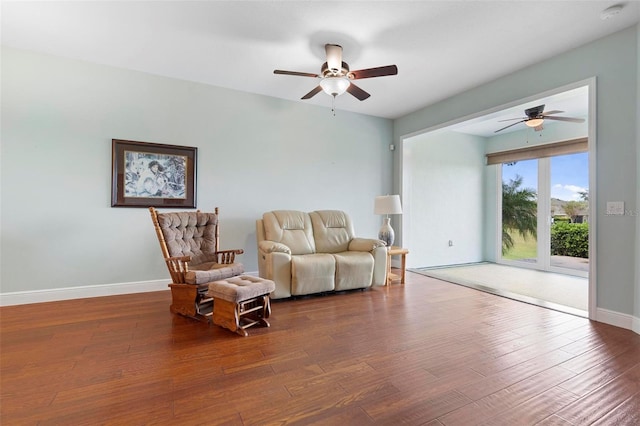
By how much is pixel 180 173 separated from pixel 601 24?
15.4ft

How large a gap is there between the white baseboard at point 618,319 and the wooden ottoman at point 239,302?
10.3ft

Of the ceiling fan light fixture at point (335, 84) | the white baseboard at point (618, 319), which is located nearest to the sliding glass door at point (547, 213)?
the white baseboard at point (618, 319)

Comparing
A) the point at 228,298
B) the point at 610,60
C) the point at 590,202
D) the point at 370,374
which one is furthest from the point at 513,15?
the point at 228,298

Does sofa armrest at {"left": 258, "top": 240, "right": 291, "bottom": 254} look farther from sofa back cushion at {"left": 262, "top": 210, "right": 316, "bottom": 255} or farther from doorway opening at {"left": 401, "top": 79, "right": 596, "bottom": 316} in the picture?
doorway opening at {"left": 401, "top": 79, "right": 596, "bottom": 316}

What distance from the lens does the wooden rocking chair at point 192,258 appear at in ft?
9.03

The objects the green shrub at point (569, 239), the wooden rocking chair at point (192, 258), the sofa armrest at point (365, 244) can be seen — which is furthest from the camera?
the green shrub at point (569, 239)

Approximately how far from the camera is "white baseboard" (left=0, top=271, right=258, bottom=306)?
313cm

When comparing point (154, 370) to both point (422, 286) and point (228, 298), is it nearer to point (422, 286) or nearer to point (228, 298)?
point (228, 298)

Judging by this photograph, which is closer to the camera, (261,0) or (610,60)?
(261,0)

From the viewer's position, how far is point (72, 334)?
2.40m

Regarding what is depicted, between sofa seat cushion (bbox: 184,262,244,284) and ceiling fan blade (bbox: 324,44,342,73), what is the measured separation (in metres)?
2.27

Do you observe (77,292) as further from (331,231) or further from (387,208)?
(387,208)

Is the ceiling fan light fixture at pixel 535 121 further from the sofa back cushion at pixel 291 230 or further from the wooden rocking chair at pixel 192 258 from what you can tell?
the wooden rocking chair at pixel 192 258

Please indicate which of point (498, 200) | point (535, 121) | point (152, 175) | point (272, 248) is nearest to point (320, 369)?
point (272, 248)
